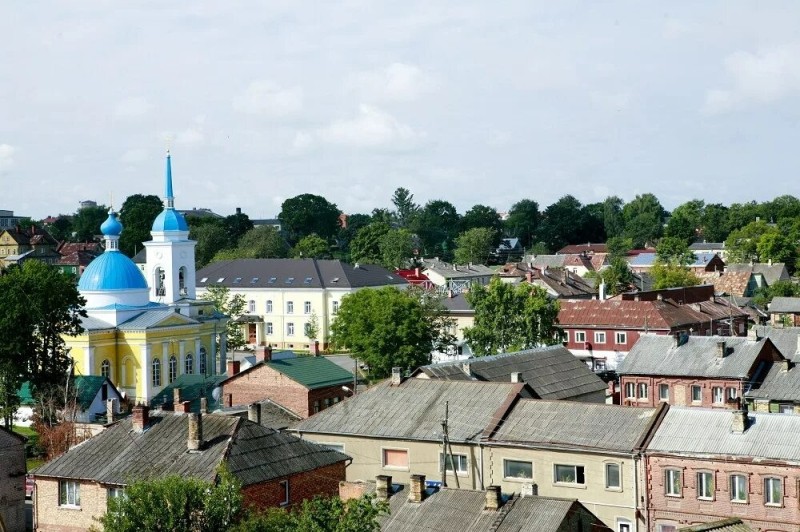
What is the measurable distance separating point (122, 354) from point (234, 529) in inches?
1901

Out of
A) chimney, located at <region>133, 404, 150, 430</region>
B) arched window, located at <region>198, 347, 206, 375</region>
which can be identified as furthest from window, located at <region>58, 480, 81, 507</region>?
arched window, located at <region>198, 347, 206, 375</region>

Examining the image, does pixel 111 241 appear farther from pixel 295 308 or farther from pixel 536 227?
pixel 536 227

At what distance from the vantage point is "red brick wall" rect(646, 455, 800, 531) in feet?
115

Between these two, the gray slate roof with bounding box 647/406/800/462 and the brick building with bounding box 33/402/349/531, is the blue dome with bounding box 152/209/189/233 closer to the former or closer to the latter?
the brick building with bounding box 33/402/349/531

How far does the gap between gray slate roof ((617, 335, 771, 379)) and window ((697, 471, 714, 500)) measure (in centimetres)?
1934

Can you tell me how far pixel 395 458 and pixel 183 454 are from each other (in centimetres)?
964

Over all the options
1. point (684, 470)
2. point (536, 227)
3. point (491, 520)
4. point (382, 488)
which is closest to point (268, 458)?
point (382, 488)

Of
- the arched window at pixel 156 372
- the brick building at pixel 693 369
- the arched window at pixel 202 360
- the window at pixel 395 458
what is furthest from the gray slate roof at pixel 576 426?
the arched window at pixel 202 360

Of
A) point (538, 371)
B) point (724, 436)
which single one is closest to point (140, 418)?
point (724, 436)

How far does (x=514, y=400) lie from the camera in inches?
1649

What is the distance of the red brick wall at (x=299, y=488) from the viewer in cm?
3391

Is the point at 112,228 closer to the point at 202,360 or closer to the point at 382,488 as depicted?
the point at 202,360

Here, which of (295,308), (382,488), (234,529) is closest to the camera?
(234,529)

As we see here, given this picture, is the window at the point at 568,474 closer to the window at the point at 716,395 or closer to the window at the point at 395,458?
the window at the point at 395,458
